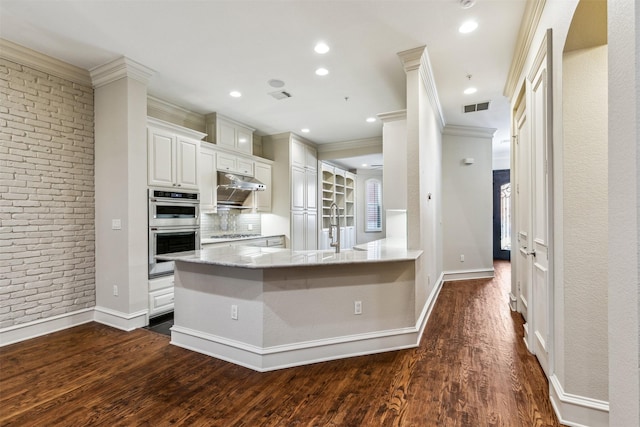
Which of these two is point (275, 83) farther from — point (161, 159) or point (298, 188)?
point (298, 188)

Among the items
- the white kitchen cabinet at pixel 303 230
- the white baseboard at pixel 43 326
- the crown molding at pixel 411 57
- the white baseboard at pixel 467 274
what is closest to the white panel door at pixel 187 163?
the white baseboard at pixel 43 326

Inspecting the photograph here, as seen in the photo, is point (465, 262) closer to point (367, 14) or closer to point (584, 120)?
point (584, 120)

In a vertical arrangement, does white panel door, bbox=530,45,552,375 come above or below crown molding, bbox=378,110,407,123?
below

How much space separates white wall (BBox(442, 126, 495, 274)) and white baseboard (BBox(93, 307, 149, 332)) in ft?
16.3

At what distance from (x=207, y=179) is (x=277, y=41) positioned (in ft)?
8.17

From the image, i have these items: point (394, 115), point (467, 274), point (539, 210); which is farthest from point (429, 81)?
point (467, 274)

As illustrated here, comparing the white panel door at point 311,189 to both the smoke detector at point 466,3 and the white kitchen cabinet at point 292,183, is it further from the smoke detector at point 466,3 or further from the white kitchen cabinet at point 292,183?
the smoke detector at point 466,3

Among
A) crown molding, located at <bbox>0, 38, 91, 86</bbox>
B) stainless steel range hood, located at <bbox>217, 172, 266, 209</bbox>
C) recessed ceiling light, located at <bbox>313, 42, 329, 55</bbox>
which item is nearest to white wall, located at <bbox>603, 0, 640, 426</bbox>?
recessed ceiling light, located at <bbox>313, 42, 329, 55</bbox>

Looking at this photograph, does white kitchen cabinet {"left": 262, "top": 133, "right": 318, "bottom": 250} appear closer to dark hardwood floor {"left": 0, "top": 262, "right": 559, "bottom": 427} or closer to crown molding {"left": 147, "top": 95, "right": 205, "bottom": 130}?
crown molding {"left": 147, "top": 95, "right": 205, "bottom": 130}

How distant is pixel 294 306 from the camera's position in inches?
98.2

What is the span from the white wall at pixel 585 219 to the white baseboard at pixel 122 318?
3.85m

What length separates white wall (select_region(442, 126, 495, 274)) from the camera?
18.9ft

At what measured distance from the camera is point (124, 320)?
331 centimetres

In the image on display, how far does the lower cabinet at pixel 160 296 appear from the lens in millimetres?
3553
